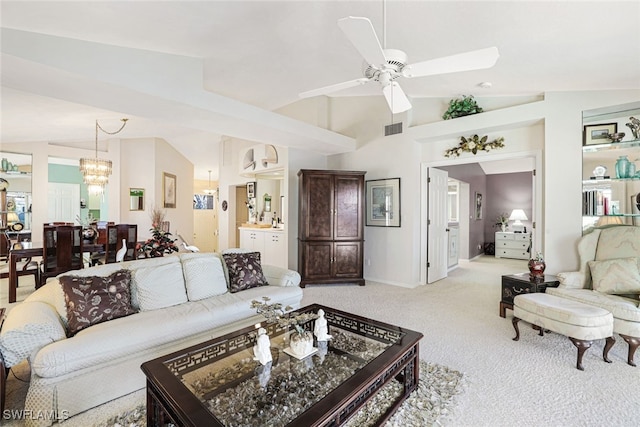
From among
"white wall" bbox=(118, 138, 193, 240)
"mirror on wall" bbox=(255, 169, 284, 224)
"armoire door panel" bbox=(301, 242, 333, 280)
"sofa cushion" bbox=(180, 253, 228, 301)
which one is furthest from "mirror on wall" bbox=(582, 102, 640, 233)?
"white wall" bbox=(118, 138, 193, 240)

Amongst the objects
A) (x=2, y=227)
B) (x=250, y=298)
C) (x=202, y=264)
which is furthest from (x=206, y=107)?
(x=2, y=227)

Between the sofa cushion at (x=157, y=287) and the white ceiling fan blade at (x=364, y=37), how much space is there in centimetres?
242

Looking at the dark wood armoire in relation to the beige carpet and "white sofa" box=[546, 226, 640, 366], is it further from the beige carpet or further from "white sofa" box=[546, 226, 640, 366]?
"white sofa" box=[546, 226, 640, 366]

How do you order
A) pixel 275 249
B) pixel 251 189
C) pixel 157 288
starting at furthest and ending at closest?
pixel 251 189 < pixel 275 249 < pixel 157 288

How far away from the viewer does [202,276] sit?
113 inches

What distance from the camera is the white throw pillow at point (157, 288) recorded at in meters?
2.49

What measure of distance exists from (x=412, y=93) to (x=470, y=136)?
1.14 m

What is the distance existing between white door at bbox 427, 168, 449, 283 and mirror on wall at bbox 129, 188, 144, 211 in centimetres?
619

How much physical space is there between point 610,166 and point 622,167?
0.11 metres

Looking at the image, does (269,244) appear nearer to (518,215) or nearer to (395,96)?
(395,96)

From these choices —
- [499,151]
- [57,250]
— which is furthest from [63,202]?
[499,151]

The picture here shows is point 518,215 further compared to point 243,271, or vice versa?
point 518,215

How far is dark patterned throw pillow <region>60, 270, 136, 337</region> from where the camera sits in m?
2.09

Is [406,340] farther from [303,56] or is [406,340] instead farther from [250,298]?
[303,56]
